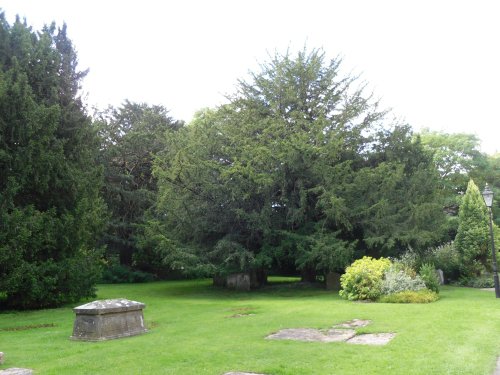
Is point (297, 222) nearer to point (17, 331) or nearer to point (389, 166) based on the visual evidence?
point (389, 166)

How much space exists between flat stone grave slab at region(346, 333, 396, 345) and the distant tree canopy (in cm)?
930

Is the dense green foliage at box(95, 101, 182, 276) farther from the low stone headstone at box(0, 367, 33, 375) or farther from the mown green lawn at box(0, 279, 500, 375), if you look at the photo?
the low stone headstone at box(0, 367, 33, 375)

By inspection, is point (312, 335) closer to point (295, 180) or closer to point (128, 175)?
point (295, 180)

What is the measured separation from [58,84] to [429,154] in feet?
62.7

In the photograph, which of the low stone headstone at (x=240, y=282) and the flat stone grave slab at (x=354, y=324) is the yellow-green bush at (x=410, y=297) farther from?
the low stone headstone at (x=240, y=282)

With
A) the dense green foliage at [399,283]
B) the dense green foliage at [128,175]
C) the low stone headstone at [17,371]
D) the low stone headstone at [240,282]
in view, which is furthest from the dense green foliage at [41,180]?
the dense green foliage at [128,175]

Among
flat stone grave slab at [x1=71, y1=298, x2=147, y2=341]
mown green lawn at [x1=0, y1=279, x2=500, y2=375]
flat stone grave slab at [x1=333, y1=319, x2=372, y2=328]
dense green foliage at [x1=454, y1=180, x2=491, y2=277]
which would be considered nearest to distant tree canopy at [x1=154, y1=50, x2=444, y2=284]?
dense green foliage at [x1=454, y1=180, x2=491, y2=277]

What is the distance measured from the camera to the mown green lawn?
19.6ft

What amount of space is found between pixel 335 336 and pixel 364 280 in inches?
289

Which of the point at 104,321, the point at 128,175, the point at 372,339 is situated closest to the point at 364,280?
the point at 372,339

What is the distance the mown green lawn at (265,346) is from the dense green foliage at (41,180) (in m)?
2.16

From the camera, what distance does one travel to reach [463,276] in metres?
22.0

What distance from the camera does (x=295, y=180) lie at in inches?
812

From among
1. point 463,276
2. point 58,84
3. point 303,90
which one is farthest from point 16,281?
point 463,276
